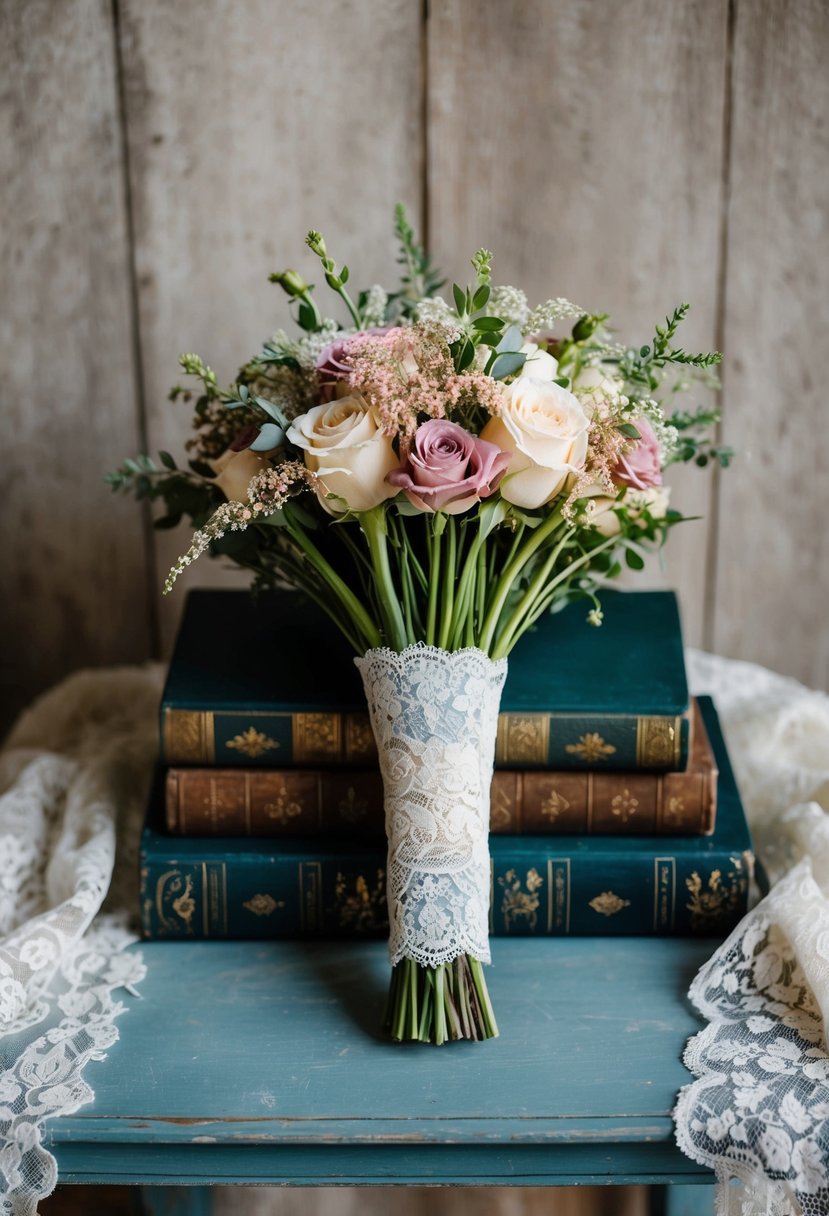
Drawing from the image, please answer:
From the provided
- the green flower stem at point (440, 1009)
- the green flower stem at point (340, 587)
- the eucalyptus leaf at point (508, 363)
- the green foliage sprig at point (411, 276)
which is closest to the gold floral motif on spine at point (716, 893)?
the green flower stem at point (440, 1009)

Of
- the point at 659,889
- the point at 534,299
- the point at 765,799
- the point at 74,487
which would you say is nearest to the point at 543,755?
the point at 659,889

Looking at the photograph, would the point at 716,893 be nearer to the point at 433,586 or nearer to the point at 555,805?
the point at 555,805

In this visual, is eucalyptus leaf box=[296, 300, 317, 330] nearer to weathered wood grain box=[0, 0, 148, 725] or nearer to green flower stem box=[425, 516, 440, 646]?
green flower stem box=[425, 516, 440, 646]

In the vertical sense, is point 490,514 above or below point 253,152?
below

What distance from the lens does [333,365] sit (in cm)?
93

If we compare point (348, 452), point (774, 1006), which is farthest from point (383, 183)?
point (774, 1006)

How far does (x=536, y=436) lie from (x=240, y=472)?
0.24 m

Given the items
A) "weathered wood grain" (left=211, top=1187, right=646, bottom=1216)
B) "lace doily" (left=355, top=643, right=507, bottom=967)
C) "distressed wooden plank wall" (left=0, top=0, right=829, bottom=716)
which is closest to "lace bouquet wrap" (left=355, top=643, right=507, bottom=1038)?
"lace doily" (left=355, top=643, right=507, bottom=967)

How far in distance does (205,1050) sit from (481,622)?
14.9 inches

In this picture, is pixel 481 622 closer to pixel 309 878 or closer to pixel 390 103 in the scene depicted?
pixel 309 878

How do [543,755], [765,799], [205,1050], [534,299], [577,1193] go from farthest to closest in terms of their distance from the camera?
[577,1193], [534,299], [765,799], [543,755], [205,1050]

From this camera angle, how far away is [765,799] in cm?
117

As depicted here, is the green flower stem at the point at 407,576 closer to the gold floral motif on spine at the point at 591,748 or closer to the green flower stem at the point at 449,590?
the green flower stem at the point at 449,590

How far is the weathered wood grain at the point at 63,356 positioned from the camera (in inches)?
48.7
